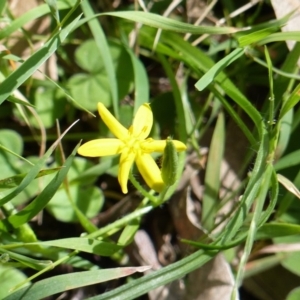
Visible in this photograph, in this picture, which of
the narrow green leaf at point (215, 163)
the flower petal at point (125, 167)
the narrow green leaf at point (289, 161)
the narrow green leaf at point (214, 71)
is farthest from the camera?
the narrow green leaf at point (215, 163)

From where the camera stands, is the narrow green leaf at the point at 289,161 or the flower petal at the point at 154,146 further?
the narrow green leaf at the point at 289,161

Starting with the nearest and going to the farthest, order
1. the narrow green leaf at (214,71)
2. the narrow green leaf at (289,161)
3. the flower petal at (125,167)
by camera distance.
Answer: the flower petal at (125,167)
the narrow green leaf at (214,71)
the narrow green leaf at (289,161)

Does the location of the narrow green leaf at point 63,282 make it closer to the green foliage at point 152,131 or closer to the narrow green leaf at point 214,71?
the green foliage at point 152,131

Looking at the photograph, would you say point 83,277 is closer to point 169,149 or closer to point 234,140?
point 169,149

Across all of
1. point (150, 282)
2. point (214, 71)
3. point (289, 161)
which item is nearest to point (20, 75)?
point (214, 71)

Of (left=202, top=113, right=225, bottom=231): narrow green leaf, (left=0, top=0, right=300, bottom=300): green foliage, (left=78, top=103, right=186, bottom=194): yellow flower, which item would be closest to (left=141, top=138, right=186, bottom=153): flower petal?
(left=78, top=103, right=186, bottom=194): yellow flower

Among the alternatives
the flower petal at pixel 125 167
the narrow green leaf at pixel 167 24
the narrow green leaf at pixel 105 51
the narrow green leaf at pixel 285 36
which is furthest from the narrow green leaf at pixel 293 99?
the narrow green leaf at pixel 105 51

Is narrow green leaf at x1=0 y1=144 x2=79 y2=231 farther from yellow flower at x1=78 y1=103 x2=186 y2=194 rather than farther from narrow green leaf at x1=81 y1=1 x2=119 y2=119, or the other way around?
narrow green leaf at x1=81 y1=1 x2=119 y2=119
